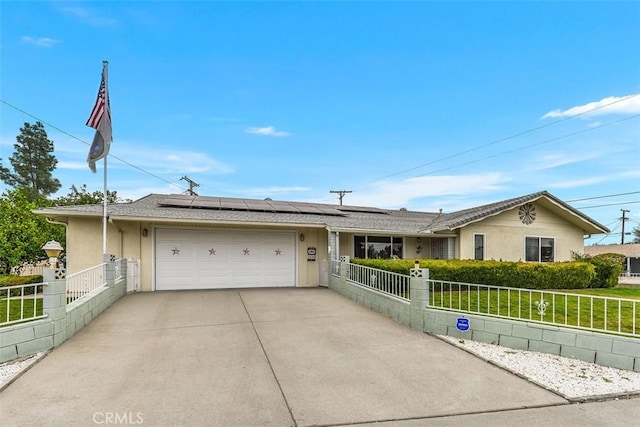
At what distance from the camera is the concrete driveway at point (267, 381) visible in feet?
11.3

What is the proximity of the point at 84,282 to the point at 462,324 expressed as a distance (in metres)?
7.92

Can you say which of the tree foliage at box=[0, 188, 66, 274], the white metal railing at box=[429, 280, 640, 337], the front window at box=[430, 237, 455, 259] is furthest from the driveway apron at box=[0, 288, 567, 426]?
the tree foliage at box=[0, 188, 66, 274]

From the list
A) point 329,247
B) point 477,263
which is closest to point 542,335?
point 477,263

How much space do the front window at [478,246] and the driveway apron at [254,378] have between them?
811cm

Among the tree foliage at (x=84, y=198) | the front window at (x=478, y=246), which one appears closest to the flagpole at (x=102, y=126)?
the front window at (x=478, y=246)

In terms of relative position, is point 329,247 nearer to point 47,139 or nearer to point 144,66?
point 144,66

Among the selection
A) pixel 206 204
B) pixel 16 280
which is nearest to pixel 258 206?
pixel 206 204

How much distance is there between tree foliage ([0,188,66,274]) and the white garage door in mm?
7760

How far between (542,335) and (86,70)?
14.9m

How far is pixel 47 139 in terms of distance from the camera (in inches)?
1292

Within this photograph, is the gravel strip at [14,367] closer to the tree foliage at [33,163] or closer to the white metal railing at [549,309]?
the white metal railing at [549,309]

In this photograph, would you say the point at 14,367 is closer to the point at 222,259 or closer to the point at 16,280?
the point at 222,259

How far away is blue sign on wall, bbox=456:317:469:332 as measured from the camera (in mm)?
6195

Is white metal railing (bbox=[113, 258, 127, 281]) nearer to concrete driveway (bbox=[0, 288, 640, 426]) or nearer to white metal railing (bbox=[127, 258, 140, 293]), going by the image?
white metal railing (bbox=[127, 258, 140, 293])
